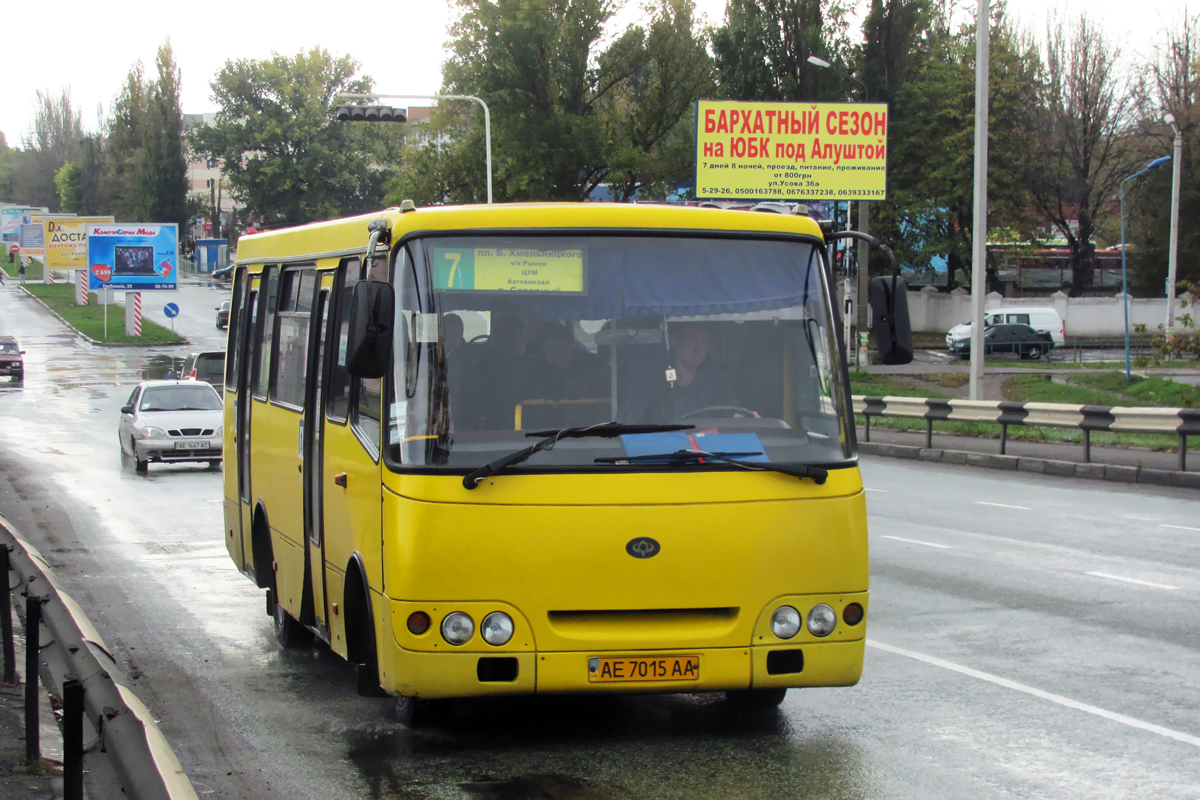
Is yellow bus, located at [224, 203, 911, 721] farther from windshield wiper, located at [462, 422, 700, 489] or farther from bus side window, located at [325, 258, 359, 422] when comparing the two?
bus side window, located at [325, 258, 359, 422]

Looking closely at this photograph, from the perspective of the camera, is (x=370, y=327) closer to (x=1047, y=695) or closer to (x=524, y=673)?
(x=524, y=673)

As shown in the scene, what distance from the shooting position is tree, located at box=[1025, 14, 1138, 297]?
65.3 m

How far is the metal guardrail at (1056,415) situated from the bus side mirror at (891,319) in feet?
46.7

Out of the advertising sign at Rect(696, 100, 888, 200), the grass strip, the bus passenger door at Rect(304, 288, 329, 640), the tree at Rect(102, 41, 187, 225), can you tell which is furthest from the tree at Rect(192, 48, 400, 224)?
the bus passenger door at Rect(304, 288, 329, 640)

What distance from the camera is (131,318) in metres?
72.5

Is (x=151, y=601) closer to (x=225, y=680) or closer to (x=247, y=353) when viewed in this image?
(x=247, y=353)

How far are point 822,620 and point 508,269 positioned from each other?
2.03 m

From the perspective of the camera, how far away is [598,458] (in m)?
5.95

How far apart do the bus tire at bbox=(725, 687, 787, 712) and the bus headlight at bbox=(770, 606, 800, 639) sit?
0.90m

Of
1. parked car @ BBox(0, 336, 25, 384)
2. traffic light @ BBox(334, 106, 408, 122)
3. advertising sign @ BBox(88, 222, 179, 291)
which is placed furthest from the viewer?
advertising sign @ BBox(88, 222, 179, 291)

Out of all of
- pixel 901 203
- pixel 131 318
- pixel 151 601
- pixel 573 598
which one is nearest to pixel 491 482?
pixel 573 598

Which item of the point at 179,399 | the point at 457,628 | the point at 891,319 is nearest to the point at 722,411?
the point at 891,319

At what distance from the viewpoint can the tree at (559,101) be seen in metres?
60.7

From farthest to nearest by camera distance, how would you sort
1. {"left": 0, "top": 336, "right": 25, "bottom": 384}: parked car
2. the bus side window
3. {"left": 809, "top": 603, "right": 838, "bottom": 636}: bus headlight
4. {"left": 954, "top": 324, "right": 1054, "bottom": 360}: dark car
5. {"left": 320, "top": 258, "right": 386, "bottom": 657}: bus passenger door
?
{"left": 954, "top": 324, "right": 1054, "bottom": 360}: dark car, {"left": 0, "top": 336, "right": 25, "bottom": 384}: parked car, the bus side window, {"left": 320, "top": 258, "right": 386, "bottom": 657}: bus passenger door, {"left": 809, "top": 603, "right": 838, "bottom": 636}: bus headlight
